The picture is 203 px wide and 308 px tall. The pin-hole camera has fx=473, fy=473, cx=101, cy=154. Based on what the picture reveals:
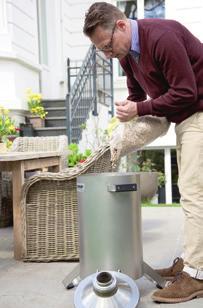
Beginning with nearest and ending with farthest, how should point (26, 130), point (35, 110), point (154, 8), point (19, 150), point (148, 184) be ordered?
point (19, 150) < point (148, 184) < point (26, 130) < point (35, 110) < point (154, 8)

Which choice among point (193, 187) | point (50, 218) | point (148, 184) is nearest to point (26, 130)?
point (148, 184)

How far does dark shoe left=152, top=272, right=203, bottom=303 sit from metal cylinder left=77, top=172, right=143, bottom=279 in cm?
17

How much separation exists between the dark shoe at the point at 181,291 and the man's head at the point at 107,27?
3.85 ft

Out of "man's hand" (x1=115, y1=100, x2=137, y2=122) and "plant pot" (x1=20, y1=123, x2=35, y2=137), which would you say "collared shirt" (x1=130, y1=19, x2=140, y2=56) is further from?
"plant pot" (x1=20, y1=123, x2=35, y2=137)

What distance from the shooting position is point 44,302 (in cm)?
240

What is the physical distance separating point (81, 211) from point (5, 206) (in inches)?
86.5

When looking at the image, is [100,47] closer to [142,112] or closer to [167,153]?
[142,112]

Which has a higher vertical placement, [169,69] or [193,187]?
[169,69]

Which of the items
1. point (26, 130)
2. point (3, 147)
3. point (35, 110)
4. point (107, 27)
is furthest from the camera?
point (35, 110)

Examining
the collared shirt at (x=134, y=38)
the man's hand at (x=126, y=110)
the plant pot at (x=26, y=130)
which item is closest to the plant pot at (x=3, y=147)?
the man's hand at (x=126, y=110)

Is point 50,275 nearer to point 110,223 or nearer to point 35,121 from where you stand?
point 110,223

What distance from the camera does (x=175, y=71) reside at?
214cm

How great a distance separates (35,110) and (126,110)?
5253mm

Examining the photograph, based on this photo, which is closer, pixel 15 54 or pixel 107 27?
pixel 107 27
